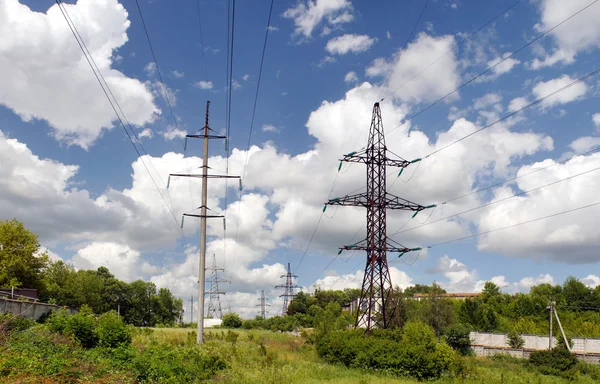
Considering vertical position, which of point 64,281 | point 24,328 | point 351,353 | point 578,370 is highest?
point 64,281

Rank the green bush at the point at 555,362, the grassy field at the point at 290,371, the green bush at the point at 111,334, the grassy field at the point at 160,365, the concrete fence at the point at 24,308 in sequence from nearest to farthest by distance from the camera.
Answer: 1. the grassy field at the point at 160,365
2. the grassy field at the point at 290,371
3. the green bush at the point at 111,334
4. the concrete fence at the point at 24,308
5. the green bush at the point at 555,362

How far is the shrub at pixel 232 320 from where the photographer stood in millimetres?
77481

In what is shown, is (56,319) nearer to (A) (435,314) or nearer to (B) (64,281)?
(A) (435,314)

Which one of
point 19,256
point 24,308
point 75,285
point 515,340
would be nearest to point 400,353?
point 24,308

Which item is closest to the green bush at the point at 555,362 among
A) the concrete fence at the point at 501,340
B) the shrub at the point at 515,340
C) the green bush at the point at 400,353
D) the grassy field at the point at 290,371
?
the grassy field at the point at 290,371

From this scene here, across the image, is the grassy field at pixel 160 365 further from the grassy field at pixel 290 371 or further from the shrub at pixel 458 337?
the shrub at pixel 458 337

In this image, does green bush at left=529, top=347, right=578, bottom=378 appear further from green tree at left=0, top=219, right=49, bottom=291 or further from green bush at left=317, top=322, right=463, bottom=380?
green tree at left=0, top=219, right=49, bottom=291

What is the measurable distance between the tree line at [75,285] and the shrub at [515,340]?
171 feet

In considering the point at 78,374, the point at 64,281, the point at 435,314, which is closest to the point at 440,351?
the point at 78,374

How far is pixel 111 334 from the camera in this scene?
27578 millimetres

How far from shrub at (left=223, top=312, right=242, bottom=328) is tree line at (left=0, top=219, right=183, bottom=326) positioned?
21861mm

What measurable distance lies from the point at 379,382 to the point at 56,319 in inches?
712

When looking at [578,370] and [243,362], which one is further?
[578,370]

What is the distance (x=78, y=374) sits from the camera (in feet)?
62.6
